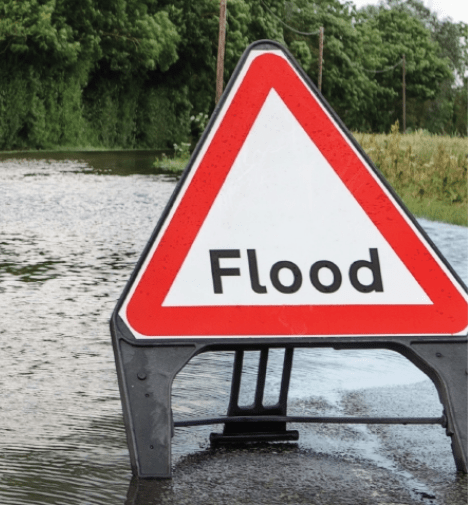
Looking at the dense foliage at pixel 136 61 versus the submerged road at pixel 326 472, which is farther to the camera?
the dense foliage at pixel 136 61

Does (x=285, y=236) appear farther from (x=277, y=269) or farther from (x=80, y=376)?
(x=80, y=376)

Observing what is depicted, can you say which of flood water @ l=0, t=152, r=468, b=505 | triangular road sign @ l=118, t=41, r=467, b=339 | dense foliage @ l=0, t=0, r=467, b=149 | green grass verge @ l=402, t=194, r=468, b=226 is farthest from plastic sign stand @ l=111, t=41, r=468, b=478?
dense foliage @ l=0, t=0, r=467, b=149

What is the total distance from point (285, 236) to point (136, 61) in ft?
150

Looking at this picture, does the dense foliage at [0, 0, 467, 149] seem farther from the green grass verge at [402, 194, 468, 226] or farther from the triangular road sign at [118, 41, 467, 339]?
the triangular road sign at [118, 41, 467, 339]

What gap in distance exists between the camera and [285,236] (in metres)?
3.64

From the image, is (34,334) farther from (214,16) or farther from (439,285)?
(214,16)

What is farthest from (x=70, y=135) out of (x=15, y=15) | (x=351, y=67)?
(x=351, y=67)

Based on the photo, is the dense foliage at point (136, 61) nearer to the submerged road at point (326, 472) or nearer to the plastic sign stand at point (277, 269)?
the submerged road at point (326, 472)

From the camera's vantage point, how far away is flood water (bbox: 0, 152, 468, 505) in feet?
13.0

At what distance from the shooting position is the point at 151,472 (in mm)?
3635

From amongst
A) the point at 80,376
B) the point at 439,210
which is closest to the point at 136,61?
the point at 439,210

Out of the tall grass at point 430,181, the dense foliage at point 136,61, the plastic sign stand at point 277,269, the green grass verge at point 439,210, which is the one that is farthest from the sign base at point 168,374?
the dense foliage at point 136,61

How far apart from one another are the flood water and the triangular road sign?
0.66 metres

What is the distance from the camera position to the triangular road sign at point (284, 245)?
3609mm
